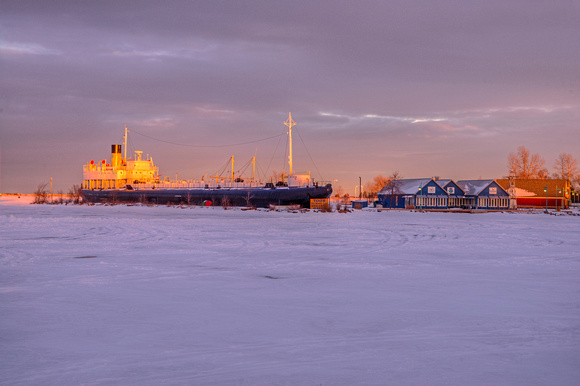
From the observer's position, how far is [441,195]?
6862 centimetres

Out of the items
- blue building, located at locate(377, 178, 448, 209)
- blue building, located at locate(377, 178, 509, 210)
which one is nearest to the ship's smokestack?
blue building, located at locate(377, 178, 509, 210)

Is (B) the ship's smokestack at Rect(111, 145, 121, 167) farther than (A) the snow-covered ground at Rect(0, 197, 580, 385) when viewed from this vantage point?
Yes

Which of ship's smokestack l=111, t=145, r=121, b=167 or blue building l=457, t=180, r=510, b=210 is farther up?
ship's smokestack l=111, t=145, r=121, b=167

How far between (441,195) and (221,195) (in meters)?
30.8

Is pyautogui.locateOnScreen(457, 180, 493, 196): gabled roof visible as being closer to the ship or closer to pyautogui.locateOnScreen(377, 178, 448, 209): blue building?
pyautogui.locateOnScreen(377, 178, 448, 209): blue building

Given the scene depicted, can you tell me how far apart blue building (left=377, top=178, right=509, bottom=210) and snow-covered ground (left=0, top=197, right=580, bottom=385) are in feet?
173

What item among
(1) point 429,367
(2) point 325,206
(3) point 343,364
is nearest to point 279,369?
(3) point 343,364

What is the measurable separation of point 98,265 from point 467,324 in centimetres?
922

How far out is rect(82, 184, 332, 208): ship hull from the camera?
183 feet

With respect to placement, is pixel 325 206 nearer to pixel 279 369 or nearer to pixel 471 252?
pixel 471 252

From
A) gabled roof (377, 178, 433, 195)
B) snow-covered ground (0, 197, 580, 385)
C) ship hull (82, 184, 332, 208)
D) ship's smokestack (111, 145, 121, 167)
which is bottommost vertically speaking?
snow-covered ground (0, 197, 580, 385)

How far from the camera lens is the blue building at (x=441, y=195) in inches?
2628

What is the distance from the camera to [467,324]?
7.04 m

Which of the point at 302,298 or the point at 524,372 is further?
the point at 302,298
